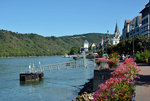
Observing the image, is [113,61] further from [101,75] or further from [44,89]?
[44,89]

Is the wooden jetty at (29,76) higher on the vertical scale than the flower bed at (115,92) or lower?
lower

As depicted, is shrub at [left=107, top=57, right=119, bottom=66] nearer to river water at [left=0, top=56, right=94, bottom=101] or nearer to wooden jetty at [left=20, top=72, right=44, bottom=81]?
river water at [left=0, top=56, right=94, bottom=101]

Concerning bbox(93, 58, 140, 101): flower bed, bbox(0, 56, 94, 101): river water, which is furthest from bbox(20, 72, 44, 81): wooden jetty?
bbox(93, 58, 140, 101): flower bed

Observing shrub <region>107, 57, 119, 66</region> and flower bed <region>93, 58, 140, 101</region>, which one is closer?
flower bed <region>93, 58, 140, 101</region>

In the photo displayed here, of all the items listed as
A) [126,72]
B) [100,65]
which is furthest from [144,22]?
[126,72]

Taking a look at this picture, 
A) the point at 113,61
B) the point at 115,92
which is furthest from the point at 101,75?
the point at 115,92

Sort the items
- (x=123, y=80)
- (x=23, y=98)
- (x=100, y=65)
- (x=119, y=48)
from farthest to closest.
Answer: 1. (x=119, y=48)
2. (x=23, y=98)
3. (x=100, y=65)
4. (x=123, y=80)

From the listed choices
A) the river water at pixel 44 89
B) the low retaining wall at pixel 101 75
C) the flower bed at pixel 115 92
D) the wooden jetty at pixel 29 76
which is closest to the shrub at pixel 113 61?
the low retaining wall at pixel 101 75

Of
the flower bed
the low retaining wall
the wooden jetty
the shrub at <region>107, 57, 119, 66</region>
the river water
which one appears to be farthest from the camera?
the wooden jetty

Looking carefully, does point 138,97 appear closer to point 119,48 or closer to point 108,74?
point 108,74

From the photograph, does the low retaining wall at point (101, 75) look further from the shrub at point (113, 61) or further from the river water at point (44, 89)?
the river water at point (44, 89)

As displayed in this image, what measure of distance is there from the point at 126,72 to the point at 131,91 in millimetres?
2296

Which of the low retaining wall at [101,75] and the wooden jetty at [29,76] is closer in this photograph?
the low retaining wall at [101,75]

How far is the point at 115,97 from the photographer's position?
26.2 feet
